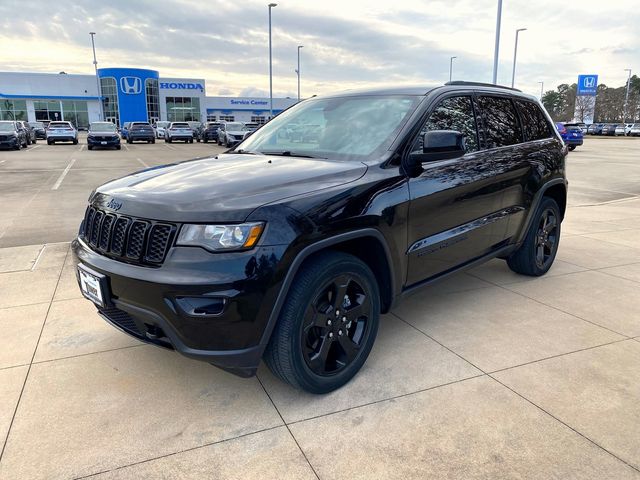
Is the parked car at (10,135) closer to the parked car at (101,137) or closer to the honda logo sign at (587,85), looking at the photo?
the parked car at (101,137)

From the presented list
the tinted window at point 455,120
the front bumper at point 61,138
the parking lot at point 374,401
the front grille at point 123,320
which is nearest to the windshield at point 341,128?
the tinted window at point 455,120

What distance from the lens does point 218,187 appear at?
2.63 metres

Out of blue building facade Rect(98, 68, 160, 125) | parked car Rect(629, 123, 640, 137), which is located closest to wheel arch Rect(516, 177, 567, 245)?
parked car Rect(629, 123, 640, 137)

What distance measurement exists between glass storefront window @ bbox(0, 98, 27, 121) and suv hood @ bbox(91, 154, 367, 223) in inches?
3126

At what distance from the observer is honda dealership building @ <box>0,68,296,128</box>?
69312 mm

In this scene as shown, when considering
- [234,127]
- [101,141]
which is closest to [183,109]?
[234,127]

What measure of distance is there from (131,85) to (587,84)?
64.9 m

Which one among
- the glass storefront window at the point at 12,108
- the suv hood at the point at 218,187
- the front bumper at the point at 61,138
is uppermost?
the glass storefront window at the point at 12,108

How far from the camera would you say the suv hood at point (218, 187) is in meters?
2.44

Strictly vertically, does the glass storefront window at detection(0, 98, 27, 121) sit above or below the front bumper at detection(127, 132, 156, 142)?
above

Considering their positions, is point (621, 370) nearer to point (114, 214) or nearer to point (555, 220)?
point (555, 220)

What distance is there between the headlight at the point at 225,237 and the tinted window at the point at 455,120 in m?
1.41

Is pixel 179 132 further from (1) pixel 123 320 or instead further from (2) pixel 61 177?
(1) pixel 123 320

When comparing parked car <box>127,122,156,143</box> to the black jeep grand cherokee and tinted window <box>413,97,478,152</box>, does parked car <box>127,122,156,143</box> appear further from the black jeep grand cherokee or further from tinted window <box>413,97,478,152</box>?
tinted window <box>413,97,478,152</box>
